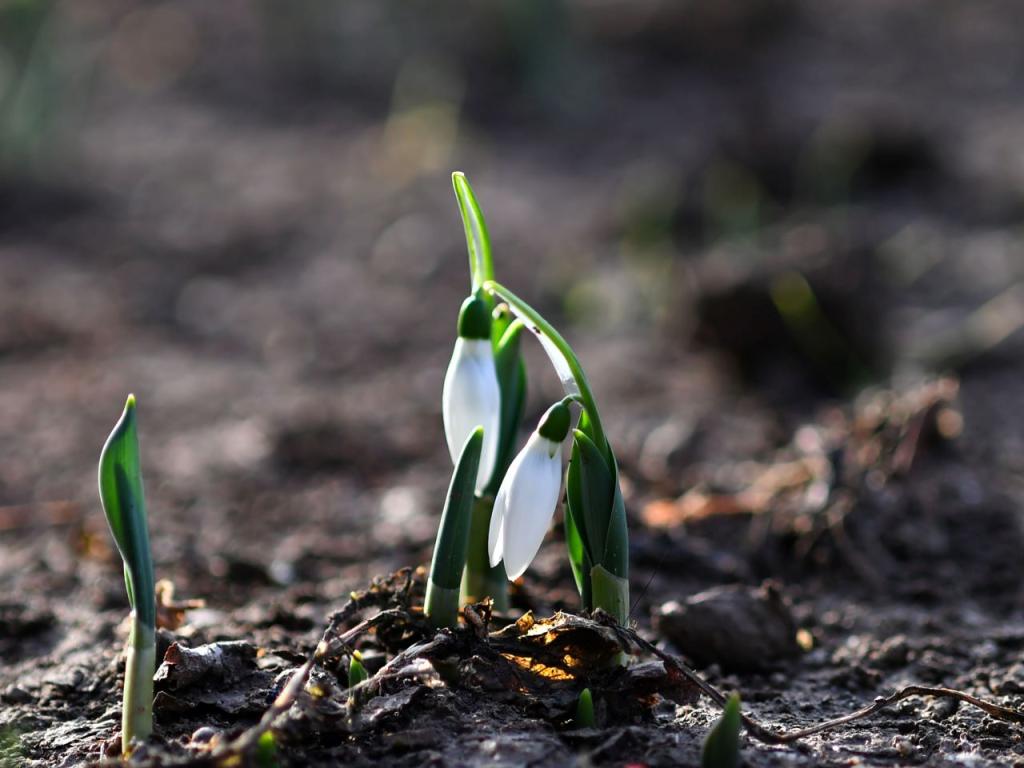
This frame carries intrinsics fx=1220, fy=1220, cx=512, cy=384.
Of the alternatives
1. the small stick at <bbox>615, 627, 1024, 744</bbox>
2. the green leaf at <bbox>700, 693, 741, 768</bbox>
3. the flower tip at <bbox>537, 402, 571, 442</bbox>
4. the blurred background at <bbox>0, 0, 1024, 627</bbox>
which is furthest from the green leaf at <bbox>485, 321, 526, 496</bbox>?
the blurred background at <bbox>0, 0, 1024, 627</bbox>

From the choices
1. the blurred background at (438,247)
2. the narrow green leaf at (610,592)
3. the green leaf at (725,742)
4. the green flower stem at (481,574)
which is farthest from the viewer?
the blurred background at (438,247)

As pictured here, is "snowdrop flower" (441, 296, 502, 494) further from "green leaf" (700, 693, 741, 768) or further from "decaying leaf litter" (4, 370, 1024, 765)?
"green leaf" (700, 693, 741, 768)

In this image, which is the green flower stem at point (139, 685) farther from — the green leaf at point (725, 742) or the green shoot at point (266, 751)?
the green leaf at point (725, 742)

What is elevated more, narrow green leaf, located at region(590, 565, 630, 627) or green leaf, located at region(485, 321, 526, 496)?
green leaf, located at region(485, 321, 526, 496)

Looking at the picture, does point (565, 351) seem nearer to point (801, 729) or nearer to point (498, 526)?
point (498, 526)

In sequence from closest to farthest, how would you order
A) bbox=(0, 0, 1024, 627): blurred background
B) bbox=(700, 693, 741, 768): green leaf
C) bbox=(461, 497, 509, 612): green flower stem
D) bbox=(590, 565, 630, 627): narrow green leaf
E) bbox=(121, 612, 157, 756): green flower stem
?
bbox=(700, 693, 741, 768): green leaf → bbox=(121, 612, 157, 756): green flower stem → bbox=(590, 565, 630, 627): narrow green leaf → bbox=(461, 497, 509, 612): green flower stem → bbox=(0, 0, 1024, 627): blurred background

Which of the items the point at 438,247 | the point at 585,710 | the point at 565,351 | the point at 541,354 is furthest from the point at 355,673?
the point at 438,247

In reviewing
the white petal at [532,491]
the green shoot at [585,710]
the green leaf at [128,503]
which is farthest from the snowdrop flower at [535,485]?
the green leaf at [128,503]
